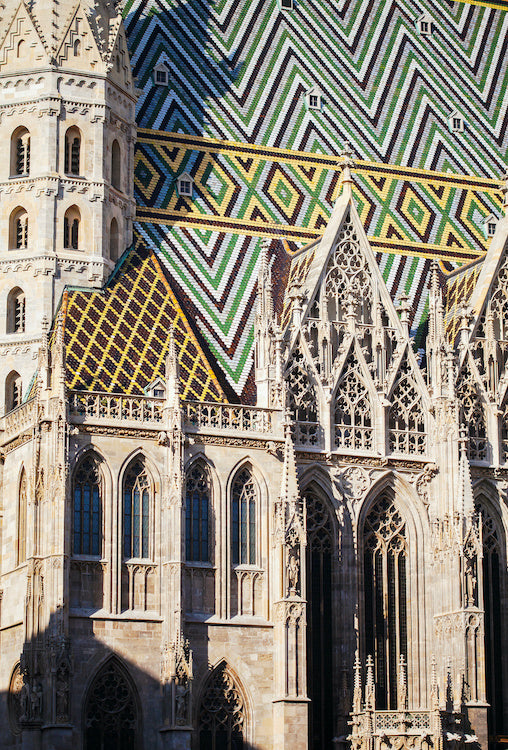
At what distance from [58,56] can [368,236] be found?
414 inches

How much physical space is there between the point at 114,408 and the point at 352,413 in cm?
657

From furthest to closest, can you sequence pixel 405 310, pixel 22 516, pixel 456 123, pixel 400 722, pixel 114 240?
pixel 456 123 → pixel 114 240 → pixel 405 310 → pixel 22 516 → pixel 400 722

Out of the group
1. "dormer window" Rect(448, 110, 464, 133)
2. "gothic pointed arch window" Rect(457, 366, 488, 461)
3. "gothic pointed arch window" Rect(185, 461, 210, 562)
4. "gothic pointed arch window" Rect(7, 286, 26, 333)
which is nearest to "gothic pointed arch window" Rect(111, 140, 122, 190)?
"gothic pointed arch window" Rect(7, 286, 26, 333)

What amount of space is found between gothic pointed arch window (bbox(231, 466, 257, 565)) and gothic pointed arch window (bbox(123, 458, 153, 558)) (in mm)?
2167

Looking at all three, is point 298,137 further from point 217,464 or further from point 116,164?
point 217,464

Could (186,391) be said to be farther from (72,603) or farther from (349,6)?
(349,6)

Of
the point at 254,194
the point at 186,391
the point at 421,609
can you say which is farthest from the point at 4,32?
the point at 421,609

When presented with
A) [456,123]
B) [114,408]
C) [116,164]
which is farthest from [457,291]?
[114,408]

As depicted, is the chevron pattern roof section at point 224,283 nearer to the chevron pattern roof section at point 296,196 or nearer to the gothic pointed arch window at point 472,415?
the chevron pattern roof section at point 296,196

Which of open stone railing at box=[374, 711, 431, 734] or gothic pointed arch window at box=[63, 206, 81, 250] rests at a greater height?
gothic pointed arch window at box=[63, 206, 81, 250]

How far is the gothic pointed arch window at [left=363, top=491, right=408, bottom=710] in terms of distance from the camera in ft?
138

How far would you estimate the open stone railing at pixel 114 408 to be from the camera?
39.5 metres

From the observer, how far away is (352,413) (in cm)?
4312

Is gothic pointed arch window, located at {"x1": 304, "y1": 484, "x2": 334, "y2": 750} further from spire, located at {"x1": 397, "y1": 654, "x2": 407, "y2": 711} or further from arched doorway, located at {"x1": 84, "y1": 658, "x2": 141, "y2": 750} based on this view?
arched doorway, located at {"x1": 84, "y1": 658, "x2": 141, "y2": 750}
